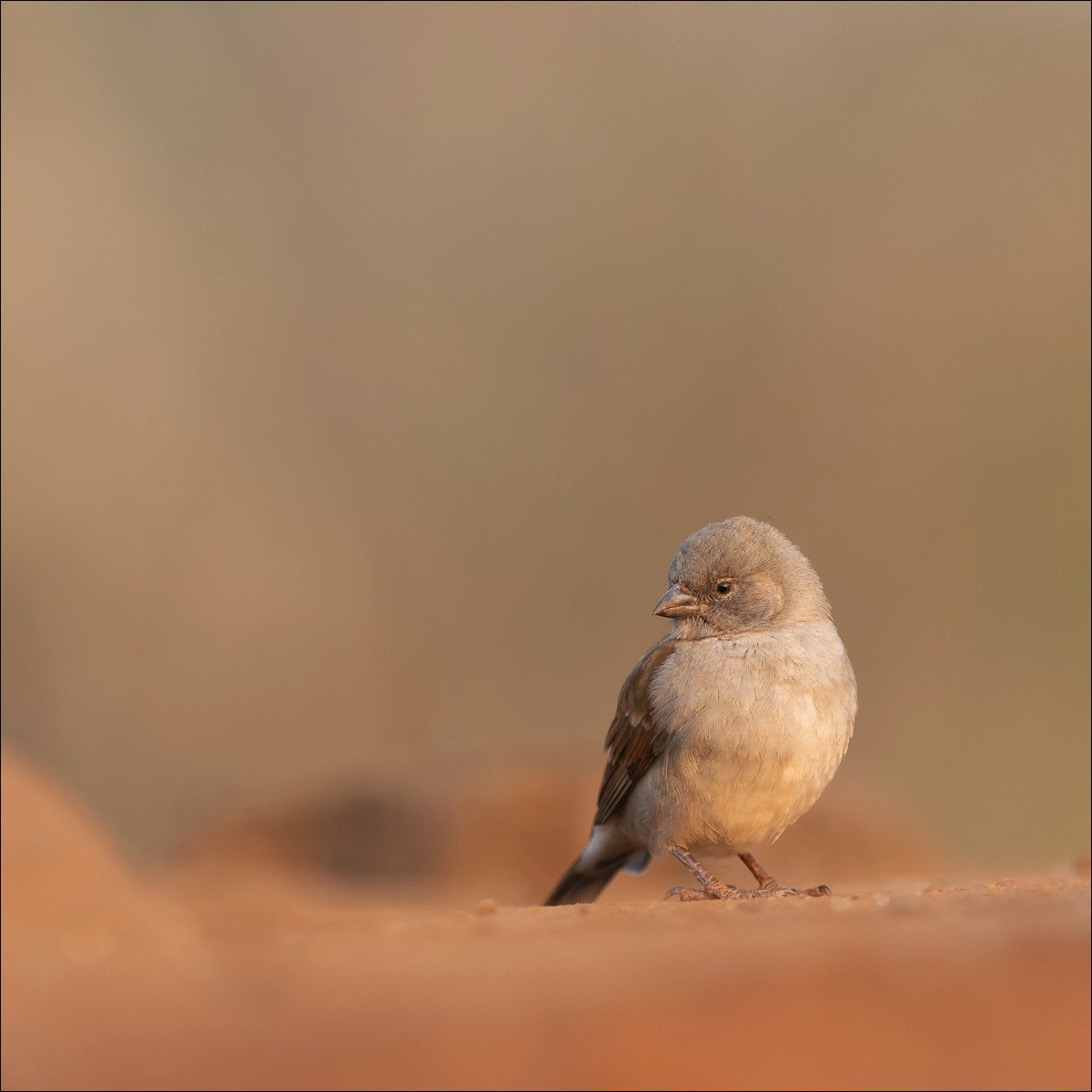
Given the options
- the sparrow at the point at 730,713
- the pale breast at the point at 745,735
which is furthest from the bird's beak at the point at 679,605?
the pale breast at the point at 745,735

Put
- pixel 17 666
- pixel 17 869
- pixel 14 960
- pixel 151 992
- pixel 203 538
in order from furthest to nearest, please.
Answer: pixel 203 538, pixel 17 666, pixel 17 869, pixel 14 960, pixel 151 992

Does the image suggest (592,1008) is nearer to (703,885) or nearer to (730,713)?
(730,713)

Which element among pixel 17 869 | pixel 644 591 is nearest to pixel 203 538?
pixel 644 591

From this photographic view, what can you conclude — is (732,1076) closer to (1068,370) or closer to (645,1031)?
(645,1031)

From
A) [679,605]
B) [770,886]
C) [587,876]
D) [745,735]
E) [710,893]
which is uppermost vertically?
[679,605]

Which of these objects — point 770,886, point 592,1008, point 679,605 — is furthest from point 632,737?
point 592,1008

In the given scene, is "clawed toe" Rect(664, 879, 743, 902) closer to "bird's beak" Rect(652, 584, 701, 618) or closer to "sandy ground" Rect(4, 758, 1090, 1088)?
"bird's beak" Rect(652, 584, 701, 618)

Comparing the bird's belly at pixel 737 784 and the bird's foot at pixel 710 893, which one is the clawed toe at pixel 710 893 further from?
the bird's belly at pixel 737 784
